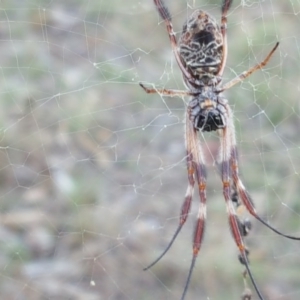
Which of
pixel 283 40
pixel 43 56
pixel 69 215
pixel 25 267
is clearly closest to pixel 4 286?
pixel 25 267

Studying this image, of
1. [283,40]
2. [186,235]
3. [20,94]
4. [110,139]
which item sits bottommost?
[186,235]

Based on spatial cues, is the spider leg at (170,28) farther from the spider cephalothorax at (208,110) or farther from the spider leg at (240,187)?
the spider leg at (240,187)

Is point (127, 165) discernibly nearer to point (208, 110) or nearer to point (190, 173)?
point (190, 173)

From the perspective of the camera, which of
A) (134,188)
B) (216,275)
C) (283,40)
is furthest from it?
(134,188)

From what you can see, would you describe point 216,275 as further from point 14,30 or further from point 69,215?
point 14,30

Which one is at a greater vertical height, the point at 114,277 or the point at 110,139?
the point at 110,139

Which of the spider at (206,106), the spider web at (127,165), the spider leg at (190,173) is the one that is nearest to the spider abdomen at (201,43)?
the spider at (206,106)

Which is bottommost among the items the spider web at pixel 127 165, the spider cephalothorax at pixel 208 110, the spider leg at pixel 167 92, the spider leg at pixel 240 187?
the spider web at pixel 127 165
